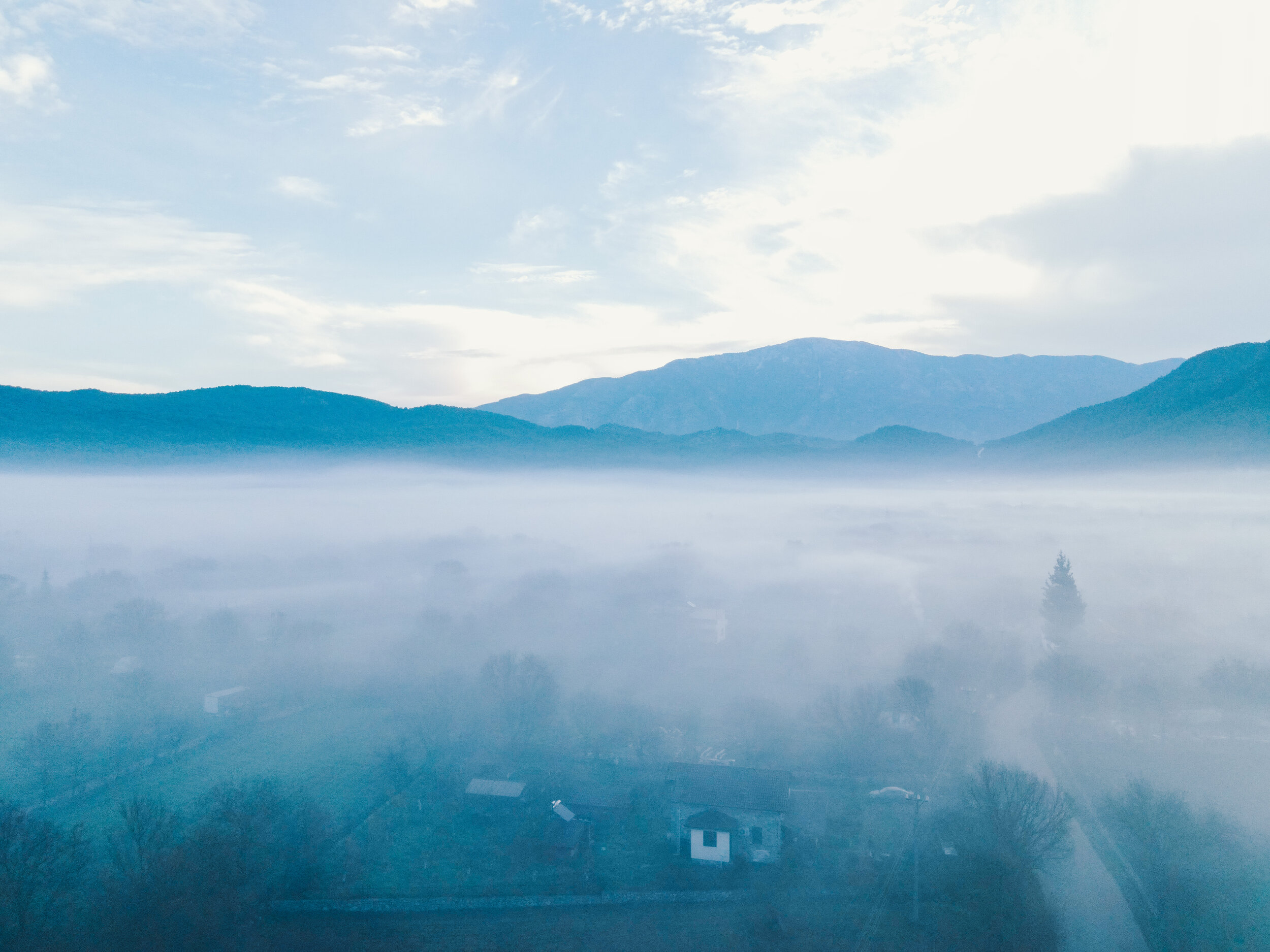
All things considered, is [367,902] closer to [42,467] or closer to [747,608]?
[747,608]

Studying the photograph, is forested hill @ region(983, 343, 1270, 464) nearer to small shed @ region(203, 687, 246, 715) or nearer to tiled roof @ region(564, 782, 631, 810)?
tiled roof @ region(564, 782, 631, 810)

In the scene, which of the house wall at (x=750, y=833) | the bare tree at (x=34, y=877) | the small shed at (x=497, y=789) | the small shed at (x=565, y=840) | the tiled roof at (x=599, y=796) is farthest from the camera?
the small shed at (x=497, y=789)

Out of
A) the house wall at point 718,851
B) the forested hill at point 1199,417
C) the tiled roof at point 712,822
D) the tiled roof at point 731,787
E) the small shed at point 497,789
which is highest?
the forested hill at point 1199,417

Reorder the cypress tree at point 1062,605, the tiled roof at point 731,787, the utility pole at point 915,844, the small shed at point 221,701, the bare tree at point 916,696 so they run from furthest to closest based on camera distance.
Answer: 1. the cypress tree at point 1062,605
2. the small shed at point 221,701
3. the bare tree at point 916,696
4. the tiled roof at point 731,787
5. the utility pole at point 915,844

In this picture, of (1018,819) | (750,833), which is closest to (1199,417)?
(1018,819)

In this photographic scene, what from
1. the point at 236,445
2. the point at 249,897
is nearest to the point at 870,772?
the point at 249,897

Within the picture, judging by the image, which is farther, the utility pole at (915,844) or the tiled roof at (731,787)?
the tiled roof at (731,787)

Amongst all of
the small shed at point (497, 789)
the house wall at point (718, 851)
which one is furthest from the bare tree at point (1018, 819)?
the small shed at point (497, 789)

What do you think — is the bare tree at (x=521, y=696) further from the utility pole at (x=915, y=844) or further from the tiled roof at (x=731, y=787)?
→ the utility pole at (x=915, y=844)
